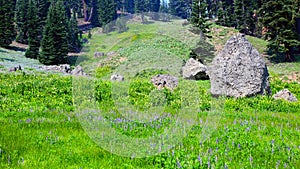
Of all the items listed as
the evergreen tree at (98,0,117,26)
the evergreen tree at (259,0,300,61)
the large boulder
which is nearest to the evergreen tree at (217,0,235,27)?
the evergreen tree at (259,0,300,61)

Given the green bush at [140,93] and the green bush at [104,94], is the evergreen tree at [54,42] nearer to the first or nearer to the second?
the green bush at [140,93]

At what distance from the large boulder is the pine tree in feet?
174

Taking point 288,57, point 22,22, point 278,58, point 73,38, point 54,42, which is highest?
point 22,22

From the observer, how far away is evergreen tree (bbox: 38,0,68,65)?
5669 cm

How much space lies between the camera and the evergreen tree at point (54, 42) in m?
56.7

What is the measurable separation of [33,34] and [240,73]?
192 ft

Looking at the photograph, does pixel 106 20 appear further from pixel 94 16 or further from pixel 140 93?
pixel 140 93

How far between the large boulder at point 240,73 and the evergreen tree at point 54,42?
44.4 meters

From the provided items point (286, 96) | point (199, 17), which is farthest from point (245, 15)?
point (286, 96)

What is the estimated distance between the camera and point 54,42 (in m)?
57.6

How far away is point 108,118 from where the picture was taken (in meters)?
8.52

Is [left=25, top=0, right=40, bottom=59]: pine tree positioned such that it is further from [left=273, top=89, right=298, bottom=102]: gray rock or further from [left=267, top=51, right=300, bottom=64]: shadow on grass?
[left=273, top=89, right=298, bottom=102]: gray rock

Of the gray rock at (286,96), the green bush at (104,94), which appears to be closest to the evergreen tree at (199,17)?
the gray rock at (286,96)

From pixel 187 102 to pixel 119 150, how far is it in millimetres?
8689
